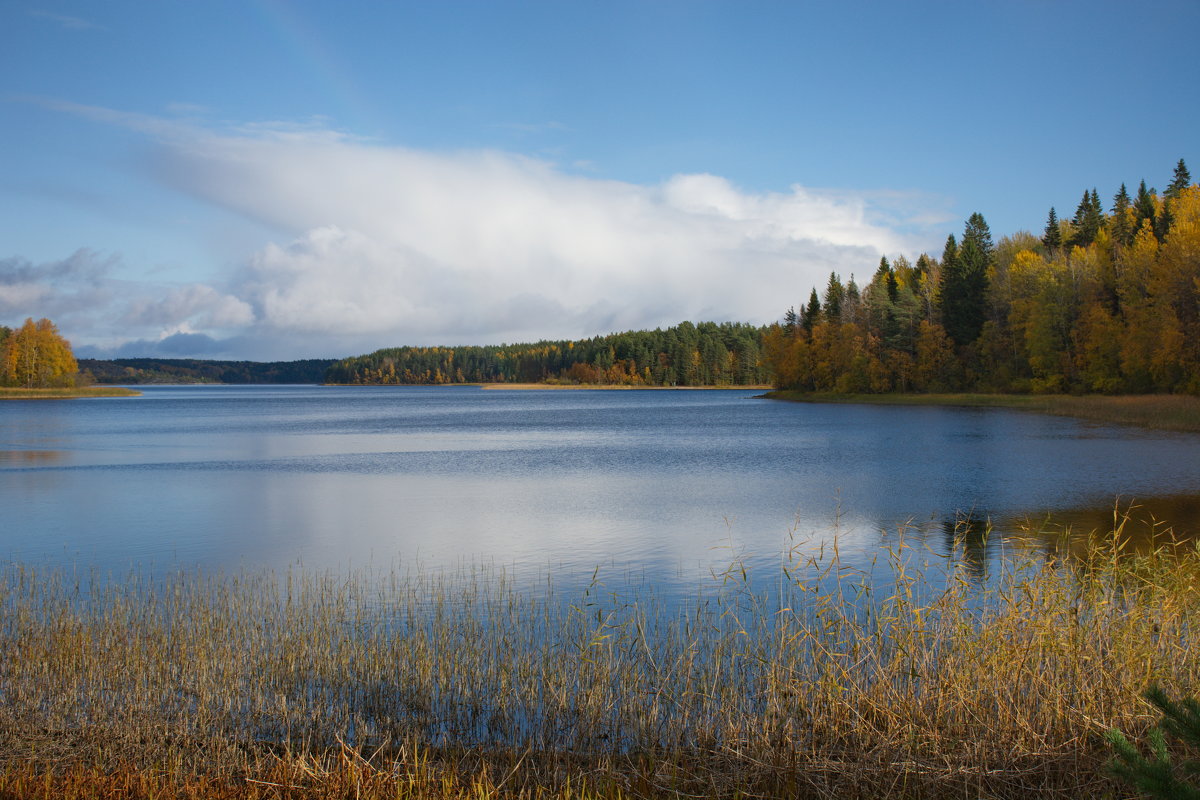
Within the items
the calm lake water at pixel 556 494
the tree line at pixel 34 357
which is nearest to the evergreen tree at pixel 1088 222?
the calm lake water at pixel 556 494

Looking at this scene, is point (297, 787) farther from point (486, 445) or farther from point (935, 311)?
point (935, 311)

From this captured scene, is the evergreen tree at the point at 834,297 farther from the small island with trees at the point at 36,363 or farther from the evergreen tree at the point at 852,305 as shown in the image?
the small island with trees at the point at 36,363

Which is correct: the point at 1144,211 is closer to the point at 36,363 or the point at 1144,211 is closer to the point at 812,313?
the point at 812,313

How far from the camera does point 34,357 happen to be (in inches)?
4149

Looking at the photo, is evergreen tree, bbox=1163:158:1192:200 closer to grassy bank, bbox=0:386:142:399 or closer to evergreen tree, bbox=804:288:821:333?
evergreen tree, bbox=804:288:821:333

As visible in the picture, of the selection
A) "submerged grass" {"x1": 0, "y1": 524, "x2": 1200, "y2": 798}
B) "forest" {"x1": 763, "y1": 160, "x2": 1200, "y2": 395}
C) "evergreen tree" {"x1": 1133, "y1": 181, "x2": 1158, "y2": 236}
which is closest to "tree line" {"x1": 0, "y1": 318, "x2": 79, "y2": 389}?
"forest" {"x1": 763, "y1": 160, "x2": 1200, "y2": 395}

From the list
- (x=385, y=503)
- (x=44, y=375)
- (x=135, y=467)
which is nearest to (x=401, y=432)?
(x=135, y=467)

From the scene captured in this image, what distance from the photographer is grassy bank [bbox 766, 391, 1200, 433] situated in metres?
41.3

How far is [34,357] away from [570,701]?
122 m

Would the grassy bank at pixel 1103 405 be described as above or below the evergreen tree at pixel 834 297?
below

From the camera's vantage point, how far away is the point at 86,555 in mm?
15016

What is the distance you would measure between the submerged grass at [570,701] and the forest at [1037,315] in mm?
47781

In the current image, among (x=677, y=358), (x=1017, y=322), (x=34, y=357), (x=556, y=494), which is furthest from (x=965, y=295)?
(x=34, y=357)

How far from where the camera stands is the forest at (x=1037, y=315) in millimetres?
50094
